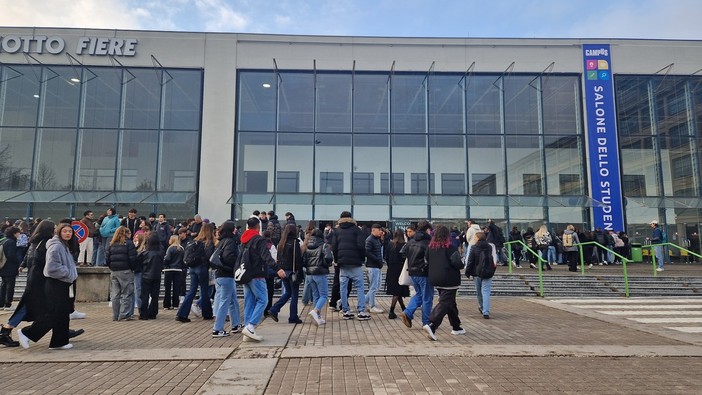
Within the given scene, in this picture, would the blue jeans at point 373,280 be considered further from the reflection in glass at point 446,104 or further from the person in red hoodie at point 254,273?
the reflection in glass at point 446,104

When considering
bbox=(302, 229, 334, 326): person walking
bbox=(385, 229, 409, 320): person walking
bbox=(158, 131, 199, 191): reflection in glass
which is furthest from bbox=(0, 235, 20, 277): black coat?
bbox=(158, 131, 199, 191): reflection in glass

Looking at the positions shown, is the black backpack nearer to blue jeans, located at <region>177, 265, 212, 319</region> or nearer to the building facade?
blue jeans, located at <region>177, 265, 212, 319</region>

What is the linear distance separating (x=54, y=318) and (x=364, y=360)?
4151mm

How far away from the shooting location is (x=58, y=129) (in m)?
21.6

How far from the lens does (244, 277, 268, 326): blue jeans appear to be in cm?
651

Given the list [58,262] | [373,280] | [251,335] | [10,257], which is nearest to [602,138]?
[373,280]

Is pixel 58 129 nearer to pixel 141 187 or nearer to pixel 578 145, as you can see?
pixel 141 187

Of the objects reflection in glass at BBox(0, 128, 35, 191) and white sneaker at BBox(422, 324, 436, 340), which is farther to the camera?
reflection in glass at BBox(0, 128, 35, 191)

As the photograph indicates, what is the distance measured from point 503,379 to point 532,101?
68.5ft

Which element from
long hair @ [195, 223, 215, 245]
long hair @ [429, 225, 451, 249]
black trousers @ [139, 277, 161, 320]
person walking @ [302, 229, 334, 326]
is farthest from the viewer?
black trousers @ [139, 277, 161, 320]

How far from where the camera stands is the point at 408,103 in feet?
74.7

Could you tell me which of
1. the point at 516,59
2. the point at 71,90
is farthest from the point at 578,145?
the point at 71,90

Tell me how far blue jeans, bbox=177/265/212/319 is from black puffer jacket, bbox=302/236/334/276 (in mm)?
1962

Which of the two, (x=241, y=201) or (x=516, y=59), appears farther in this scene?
(x=516, y=59)
